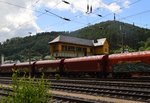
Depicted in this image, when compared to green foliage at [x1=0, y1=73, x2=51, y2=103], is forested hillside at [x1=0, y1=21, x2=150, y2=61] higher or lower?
higher

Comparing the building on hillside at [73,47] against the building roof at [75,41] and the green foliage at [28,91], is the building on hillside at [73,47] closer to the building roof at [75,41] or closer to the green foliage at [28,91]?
the building roof at [75,41]

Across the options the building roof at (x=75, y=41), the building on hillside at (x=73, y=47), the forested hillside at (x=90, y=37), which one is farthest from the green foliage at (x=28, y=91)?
the forested hillside at (x=90, y=37)

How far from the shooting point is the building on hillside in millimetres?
84912

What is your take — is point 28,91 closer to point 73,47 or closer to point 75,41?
point 73,47

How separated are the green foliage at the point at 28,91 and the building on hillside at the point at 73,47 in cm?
7135

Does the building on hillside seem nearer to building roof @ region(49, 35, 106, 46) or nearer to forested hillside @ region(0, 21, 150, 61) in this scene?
building roof @ region(49, 35, 106, 46)

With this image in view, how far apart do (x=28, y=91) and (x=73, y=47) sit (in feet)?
260

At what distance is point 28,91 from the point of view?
34.3 feet

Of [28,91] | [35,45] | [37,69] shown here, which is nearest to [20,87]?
[28,91]

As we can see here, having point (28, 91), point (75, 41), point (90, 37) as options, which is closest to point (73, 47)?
point (75, 41)

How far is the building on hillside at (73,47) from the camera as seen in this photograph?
3343 inches

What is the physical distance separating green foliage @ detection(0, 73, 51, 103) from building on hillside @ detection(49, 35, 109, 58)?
7135 cm

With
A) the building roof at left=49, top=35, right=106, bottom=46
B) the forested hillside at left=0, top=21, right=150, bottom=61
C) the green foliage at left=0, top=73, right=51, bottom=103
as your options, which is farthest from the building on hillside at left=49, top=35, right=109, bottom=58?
the green foliage at left=0, top=73, right=51, bottom=103

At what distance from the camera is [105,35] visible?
482ft
